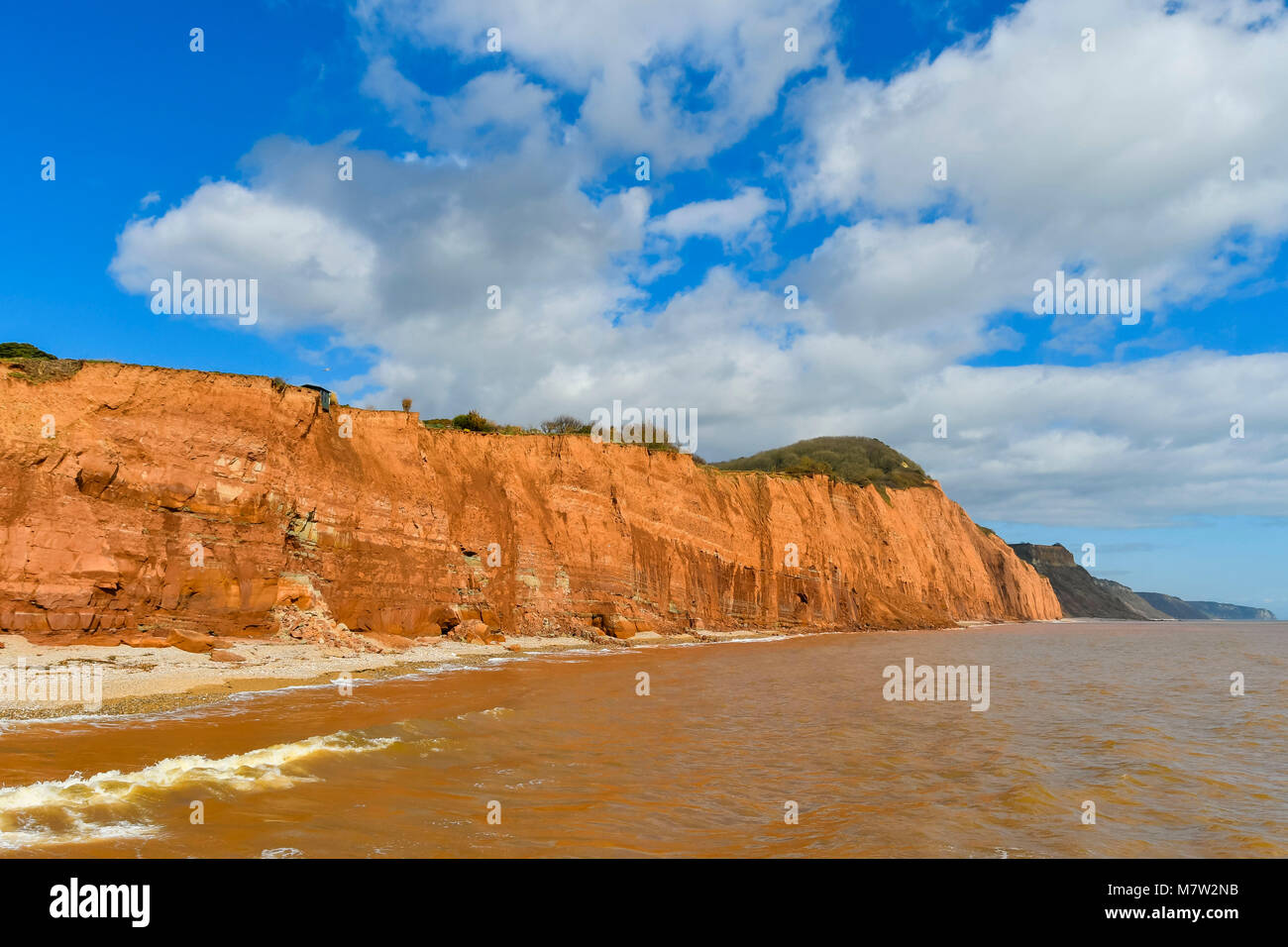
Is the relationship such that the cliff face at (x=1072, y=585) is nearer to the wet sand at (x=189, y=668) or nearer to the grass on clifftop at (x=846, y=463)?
the grass on clifftop at (x=846, y=463)

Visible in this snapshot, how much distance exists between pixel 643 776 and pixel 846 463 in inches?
3453

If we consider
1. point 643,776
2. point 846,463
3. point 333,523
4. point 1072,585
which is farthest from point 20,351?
point 1072,585

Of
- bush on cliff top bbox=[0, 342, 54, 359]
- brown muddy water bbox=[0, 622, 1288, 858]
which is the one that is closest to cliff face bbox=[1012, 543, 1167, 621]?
brown muddy water bbox=[0, 622, 1288, 858]

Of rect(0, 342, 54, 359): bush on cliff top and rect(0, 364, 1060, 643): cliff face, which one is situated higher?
rect(0, 342, 54, 359): bush on cliff top

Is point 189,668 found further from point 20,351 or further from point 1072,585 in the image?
point 1072,585

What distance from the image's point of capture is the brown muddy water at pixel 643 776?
7008 millimetres

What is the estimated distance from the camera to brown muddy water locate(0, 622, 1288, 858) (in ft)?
23.0

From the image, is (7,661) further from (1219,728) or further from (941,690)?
(1219,728)

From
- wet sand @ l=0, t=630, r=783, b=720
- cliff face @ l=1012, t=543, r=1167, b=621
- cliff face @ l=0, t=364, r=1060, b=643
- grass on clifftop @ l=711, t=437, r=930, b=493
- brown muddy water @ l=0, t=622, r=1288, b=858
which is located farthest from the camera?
cliff face @ l=1012, t=543, r=1167, b=621

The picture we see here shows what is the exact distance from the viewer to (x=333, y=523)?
82.9ft

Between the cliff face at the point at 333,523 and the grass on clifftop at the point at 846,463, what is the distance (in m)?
16.6

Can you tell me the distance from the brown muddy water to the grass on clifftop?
138 ft

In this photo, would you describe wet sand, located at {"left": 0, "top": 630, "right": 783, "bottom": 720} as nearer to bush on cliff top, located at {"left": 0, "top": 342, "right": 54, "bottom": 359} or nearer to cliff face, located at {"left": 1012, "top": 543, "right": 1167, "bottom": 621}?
bush on cliff top, located at {"left": 0, "top": 342, "right": 54, "bottom": 359}
